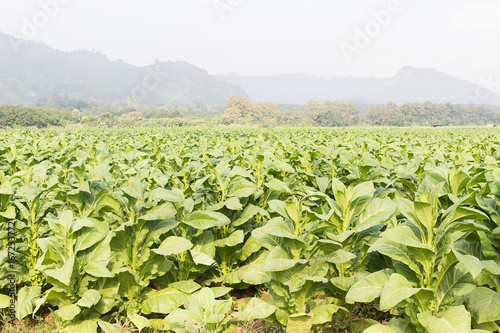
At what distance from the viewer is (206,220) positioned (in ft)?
8.88

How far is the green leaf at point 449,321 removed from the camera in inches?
62.7

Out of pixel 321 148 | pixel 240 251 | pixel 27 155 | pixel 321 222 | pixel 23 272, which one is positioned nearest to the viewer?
pixel 321 222

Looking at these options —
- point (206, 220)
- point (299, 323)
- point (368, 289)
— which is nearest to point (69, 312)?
point (206, 220)

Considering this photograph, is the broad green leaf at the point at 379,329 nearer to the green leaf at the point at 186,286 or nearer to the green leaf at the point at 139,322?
the green leaf at the point at 186,286

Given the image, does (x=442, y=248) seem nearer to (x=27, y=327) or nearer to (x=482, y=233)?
(x=482, y=233)

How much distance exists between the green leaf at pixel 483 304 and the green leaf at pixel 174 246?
6.32ft

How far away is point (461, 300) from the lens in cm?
197

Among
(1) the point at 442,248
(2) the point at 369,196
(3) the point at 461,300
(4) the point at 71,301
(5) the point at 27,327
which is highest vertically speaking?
(2) the point at 369,196

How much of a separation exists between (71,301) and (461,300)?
9.09ft

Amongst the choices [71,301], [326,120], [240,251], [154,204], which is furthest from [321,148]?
[326,120]

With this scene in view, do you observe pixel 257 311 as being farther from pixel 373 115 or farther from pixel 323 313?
pixel 373 115

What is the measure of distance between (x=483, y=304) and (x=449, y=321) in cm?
36

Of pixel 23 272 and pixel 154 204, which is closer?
pixel 154 204

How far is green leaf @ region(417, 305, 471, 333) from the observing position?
5.22 feet
